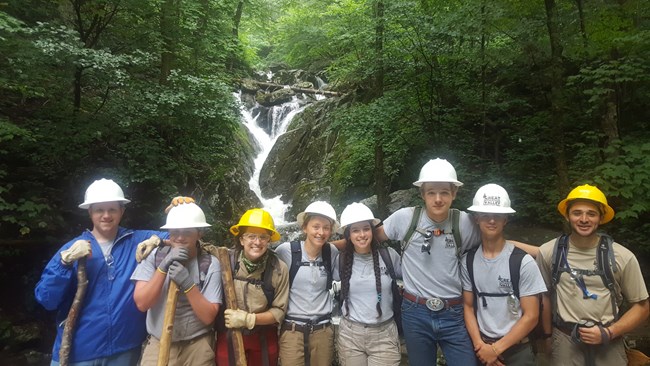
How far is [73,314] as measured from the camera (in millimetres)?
2816

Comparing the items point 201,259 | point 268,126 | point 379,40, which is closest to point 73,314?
point 201,259

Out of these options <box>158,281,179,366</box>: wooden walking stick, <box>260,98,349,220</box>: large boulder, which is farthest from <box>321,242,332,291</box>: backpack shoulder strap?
<box>260,98,349,220</box>: large boulder

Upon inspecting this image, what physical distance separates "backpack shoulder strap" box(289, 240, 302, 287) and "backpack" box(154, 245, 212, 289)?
0.66 meters

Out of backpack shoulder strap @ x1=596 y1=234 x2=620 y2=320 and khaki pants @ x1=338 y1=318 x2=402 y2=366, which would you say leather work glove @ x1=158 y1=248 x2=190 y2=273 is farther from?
backpack shoulder strap @ x1=596 y1=234 x2=620 y2=320

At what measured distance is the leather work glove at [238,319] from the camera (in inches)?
113

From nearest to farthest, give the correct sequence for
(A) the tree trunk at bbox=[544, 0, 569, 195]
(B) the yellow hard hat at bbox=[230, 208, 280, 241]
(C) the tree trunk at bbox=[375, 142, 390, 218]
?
(B) the yellow hard hat at bbox=[230, 208, 280, 241] → (A) the tree trunk at bbox=[544, 0, 569, 195] → (C) the tree trunk at bbox=[375, 142, 390, 218]

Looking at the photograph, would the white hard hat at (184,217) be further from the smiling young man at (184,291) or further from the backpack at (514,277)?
the backpack at (514,277)

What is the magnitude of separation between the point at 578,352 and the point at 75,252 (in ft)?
12.2

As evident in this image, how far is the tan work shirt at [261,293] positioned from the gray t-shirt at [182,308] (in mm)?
165

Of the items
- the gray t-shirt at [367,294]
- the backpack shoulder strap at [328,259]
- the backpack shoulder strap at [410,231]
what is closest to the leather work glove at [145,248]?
the backpack shoulder strap at [328,259]

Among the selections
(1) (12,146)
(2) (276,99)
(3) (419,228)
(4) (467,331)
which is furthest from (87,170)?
(2) (276,99)

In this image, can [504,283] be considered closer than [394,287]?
Yes

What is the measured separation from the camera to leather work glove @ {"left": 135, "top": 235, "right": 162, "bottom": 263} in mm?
2809

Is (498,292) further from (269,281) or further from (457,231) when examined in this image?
(269,281)
